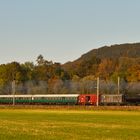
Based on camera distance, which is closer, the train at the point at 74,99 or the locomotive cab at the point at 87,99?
the train at the point at 74,99

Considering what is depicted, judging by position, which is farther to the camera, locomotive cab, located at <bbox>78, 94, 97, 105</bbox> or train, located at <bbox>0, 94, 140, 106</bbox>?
locomotive cab, located at <bbox>78, 94, 97, 105</bbox>

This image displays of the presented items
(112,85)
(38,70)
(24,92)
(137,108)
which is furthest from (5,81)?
(137,108)

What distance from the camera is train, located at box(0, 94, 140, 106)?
361 feet

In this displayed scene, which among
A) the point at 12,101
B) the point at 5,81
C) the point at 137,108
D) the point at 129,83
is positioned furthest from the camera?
the point at 5,81

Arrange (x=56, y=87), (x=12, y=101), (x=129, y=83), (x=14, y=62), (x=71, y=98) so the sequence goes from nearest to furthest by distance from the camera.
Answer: (x=71, y=98) → (x=12, y=101) → (x=129, y=83) → (x=56, y=87) → (x=14, y=62)

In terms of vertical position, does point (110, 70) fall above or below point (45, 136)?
above

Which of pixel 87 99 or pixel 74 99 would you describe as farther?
pixel 74 99

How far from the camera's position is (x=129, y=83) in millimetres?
136000

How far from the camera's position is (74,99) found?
Answer: 384 ft

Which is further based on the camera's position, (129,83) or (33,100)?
(129,83)

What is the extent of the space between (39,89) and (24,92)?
5423mm

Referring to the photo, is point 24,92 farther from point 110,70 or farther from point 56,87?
point 110,70

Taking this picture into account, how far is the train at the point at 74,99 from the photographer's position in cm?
10994

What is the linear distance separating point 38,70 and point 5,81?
27786mm
